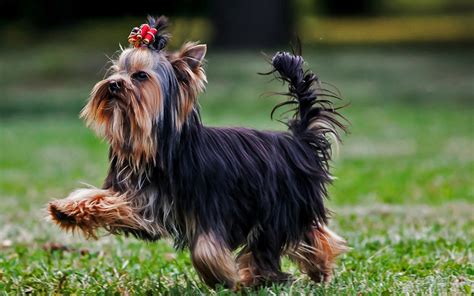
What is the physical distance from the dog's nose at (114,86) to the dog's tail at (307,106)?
1383mm

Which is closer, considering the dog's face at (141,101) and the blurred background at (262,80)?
the dog's face at (141,101)

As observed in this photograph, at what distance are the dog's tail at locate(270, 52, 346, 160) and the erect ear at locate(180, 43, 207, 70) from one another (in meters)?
0.90

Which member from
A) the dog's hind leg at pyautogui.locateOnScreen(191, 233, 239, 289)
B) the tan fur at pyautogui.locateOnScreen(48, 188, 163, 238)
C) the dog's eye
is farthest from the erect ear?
the dog's hind leg at pyautogui.locateOnScreen(191, 233, 239, 289)

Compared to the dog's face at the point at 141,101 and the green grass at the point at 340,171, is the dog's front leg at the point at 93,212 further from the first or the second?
the green grass at the point at 340,171

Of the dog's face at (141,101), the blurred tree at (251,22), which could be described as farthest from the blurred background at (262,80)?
the dog's face at (141,101)

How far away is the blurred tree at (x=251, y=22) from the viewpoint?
96.6 ft

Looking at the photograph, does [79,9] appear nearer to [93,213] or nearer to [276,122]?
[276,122]

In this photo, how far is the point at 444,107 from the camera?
71.3ft

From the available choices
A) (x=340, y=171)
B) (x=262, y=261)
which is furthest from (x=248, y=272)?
(x=340, y=171)

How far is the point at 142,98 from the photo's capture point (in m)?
5.46

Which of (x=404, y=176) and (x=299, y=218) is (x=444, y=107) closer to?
(x=404, y=176)

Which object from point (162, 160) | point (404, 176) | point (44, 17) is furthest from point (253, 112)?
point (44, 17)

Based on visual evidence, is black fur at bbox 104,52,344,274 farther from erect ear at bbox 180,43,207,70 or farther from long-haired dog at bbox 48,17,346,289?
erect ear at bbox 180,43,207,70

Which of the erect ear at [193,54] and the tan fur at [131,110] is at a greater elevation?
the erect ear at [193,54]
